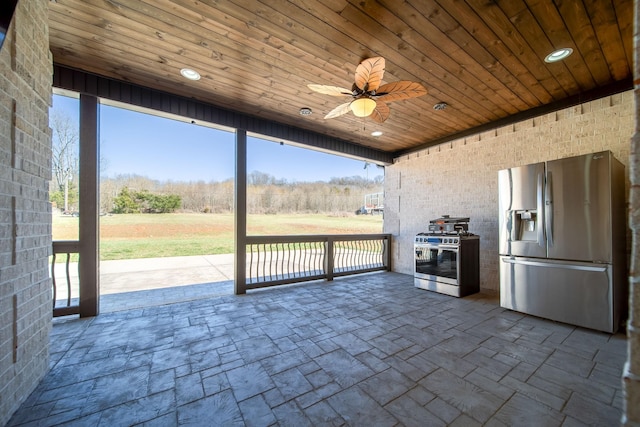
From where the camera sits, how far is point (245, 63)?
9.16 feet

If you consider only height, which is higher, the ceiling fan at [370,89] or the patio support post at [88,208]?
the ceiling fan at [370,89]

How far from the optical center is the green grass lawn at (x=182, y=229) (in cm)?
410

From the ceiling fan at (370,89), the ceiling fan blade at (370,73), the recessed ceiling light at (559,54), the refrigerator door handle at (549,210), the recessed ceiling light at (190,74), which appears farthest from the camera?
the refrigerator door handle at (549,210)

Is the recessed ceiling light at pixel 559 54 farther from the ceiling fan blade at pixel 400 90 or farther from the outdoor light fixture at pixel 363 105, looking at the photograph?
the outdoor light fixture at pixel 363 105

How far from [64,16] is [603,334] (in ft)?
19.8

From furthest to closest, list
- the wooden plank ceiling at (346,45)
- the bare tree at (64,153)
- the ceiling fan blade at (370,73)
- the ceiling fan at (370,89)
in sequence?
the bare tree at (64,153)
the ceiling fan at (370,89)
the ceiling fan blade at (370,73)
the wooden plank ceiling at (346,45)

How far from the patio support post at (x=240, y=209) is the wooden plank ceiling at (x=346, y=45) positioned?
2.43 ft

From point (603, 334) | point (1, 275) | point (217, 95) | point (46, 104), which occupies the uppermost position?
point (217, 95)

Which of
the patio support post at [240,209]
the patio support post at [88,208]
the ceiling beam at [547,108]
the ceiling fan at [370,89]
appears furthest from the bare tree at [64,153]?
the ceiling beam at [547,108]

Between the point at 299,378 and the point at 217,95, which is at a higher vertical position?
the point at 217,95

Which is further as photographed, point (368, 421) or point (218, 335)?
point (218, 335)

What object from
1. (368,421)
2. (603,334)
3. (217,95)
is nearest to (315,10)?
(217,95)

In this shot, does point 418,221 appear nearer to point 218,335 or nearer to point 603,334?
point 603,334

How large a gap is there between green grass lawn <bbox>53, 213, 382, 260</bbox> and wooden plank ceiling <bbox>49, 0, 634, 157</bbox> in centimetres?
215
